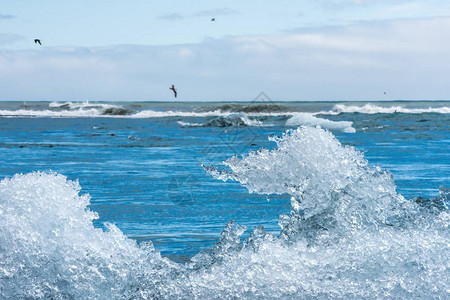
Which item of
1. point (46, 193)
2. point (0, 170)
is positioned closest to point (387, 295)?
point (46, 193)

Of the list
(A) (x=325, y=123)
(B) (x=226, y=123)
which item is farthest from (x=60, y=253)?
(B) (x=226, y=123)

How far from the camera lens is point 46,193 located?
198 inches

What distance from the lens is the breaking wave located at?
171 inches

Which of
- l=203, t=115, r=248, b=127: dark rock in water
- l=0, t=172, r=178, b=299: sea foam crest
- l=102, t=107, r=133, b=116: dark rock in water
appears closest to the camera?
l=0, t=172, r=178, b=299: sea foam crest

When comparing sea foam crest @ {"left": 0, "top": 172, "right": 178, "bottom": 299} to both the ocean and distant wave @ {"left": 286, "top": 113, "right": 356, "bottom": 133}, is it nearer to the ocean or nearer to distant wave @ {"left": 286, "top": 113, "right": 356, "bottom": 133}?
the ocean

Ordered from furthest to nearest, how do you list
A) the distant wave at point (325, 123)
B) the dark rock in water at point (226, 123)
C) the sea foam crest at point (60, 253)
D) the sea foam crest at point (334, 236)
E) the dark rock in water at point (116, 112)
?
1. the dark rock in water at point (116, 112)
2. the dark rock in water at point (226, 123)
3. the distant wave at point (325, 123)
4. the sea foam crest at point (60, 253)
5. the sea foam crest at point (334, 236)

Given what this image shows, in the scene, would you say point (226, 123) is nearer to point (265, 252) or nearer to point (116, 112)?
point (116, 112)

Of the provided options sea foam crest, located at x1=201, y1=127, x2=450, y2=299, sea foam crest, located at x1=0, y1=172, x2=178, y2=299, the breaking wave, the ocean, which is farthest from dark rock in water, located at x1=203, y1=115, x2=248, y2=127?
sea foam crest, located at x1=0, y1=172, x2=178, y2=299

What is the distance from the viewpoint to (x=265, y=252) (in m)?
4.52

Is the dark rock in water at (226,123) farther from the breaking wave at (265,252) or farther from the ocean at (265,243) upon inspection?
the breaking wave at (265,252)

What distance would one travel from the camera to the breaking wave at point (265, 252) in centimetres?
433

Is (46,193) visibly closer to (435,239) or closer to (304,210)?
(304,210)

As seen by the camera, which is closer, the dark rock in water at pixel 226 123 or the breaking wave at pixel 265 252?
the breaking wave at pixel 265 252

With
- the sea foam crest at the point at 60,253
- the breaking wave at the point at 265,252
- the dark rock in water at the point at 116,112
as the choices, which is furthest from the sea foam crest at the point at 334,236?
the dark rock in water at the point at 116,112
